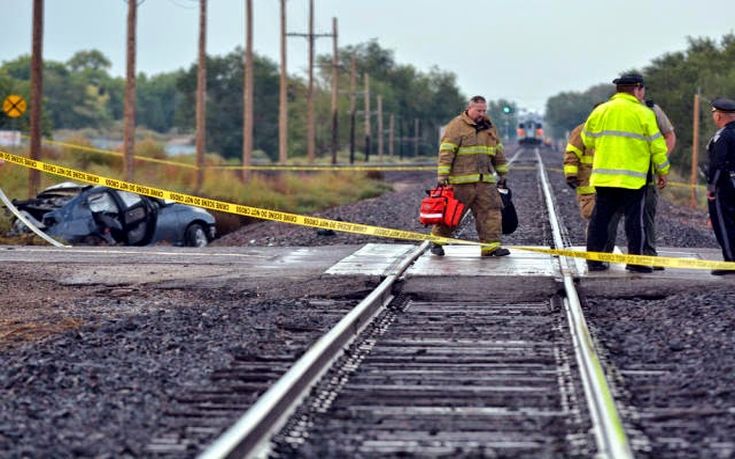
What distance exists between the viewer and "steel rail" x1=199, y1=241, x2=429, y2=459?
243 inches

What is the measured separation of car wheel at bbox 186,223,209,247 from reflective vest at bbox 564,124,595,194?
9379 millimetres

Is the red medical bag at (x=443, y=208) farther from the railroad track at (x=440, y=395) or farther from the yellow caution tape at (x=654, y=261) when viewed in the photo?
the railroad track at (x=440, y=395)

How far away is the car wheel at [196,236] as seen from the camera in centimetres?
2362

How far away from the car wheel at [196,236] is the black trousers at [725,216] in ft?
37.7

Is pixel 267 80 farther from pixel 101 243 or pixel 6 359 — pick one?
pixel 6 359

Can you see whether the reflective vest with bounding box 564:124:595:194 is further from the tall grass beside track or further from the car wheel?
the tall grass beside track

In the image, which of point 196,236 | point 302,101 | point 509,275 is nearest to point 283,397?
point 509,275

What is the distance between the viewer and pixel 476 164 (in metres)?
15.3

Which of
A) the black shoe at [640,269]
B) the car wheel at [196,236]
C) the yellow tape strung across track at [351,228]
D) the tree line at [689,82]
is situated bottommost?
the car wheel at [196,236]

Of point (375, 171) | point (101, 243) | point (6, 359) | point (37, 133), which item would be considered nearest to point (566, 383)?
point (6, 359)

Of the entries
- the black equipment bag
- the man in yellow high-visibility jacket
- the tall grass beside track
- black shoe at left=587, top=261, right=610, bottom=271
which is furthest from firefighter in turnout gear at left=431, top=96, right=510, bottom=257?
the tall grass beside track

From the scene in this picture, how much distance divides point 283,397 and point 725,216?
7.65 meters

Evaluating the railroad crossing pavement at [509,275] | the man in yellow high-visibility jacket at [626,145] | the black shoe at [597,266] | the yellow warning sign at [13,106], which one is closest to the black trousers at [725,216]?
the railroad crossing pavement at [509,275]

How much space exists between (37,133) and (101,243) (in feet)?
35.9
